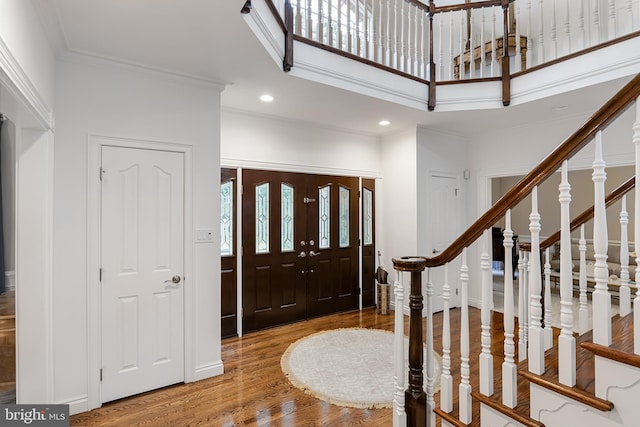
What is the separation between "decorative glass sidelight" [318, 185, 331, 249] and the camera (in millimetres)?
4418

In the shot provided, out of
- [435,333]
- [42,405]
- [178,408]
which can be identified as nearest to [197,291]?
[178,408]

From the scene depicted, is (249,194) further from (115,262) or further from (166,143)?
(115,262)

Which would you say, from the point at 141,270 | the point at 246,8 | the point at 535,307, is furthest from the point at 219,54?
the point at 535,307

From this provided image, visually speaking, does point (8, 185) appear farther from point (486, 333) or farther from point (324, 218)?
point (486, 333)

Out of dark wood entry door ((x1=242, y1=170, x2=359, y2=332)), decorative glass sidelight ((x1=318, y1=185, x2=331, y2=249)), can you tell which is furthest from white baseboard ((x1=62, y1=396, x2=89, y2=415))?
decorative glass sidelight ((x1=318, y1=185, x2=331, y2=249))

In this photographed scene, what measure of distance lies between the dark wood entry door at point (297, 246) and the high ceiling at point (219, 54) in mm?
926

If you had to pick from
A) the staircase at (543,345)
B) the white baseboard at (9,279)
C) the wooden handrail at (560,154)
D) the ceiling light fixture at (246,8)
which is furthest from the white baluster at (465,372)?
the white baseboard at (9,279)

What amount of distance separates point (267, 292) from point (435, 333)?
207 cm

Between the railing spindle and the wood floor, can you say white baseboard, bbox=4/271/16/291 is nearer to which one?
the wood floor

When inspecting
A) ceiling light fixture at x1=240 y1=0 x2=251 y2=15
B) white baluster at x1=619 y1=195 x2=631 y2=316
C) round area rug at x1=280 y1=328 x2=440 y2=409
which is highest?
ceiling light fixture at x1=240 y1=0 x2=251 y2=15

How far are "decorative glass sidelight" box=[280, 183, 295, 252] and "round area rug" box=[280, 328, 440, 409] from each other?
1.14 metres

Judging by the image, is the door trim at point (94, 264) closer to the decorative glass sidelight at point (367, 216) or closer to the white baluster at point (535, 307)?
the white baluster at point (535, 307)

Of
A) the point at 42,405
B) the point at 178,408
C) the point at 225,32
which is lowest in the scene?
the point at 178,408

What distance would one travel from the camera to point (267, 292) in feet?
13.2
